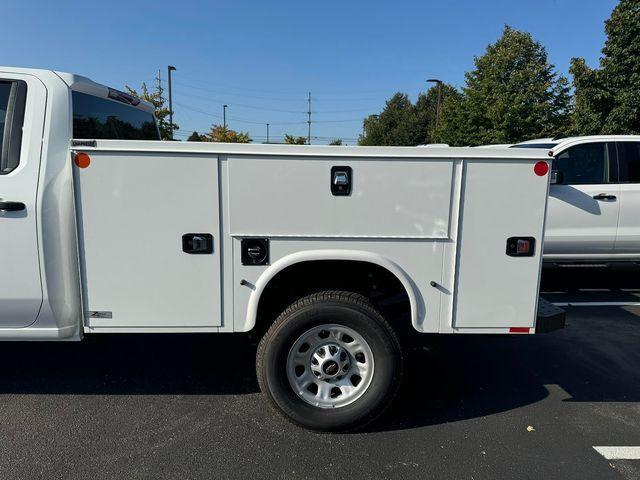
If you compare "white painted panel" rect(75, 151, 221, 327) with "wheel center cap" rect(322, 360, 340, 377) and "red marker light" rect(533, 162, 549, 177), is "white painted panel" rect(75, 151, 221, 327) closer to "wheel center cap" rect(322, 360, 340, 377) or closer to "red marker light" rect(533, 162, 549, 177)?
"wheel center cap" rect(322, 360, 340, 377)

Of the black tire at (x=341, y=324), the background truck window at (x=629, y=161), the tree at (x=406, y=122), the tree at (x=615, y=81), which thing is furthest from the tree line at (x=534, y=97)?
the tree at (x=406, y=122)

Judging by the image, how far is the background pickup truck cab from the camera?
21.0 ft

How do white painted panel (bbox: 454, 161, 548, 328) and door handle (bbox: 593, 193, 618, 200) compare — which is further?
door handle (bbox: 593, 193, 618, 200)

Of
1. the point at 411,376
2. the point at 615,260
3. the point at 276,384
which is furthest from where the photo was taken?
the point at 615,260

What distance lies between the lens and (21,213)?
9.36ft

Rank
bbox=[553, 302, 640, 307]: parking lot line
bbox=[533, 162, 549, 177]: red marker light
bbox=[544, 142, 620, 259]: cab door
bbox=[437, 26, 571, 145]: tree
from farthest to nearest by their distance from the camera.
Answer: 1. bbox=[437, 26, 571, 145]: tree
2. bbox=[544, 142, 620, 259]: cab door
3. bbox=[553, 302, 640, 307]: parking lot line
4. bbox=[533, 162, 549, 177]: red marker light

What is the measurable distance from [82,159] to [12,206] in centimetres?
51

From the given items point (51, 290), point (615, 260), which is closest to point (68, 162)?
point (51, 290)

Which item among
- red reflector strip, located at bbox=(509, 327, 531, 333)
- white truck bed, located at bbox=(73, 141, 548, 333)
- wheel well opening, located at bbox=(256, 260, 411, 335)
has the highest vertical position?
white truck bed, located at bbox=(73, 141, 548, 333)

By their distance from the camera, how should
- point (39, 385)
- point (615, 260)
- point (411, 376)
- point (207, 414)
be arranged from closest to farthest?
1. point (207, 414)
2. point (39, 385)
3. point (411, 376)
4. point (615, 260)

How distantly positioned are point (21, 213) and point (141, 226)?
0.69 m

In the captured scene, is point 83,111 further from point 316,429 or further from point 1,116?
point 316,429

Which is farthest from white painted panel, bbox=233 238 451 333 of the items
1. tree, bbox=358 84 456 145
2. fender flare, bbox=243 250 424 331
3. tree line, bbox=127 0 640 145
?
Result: tree, bbox=358 84 456 145

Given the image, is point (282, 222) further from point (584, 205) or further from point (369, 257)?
point (584, 205)
